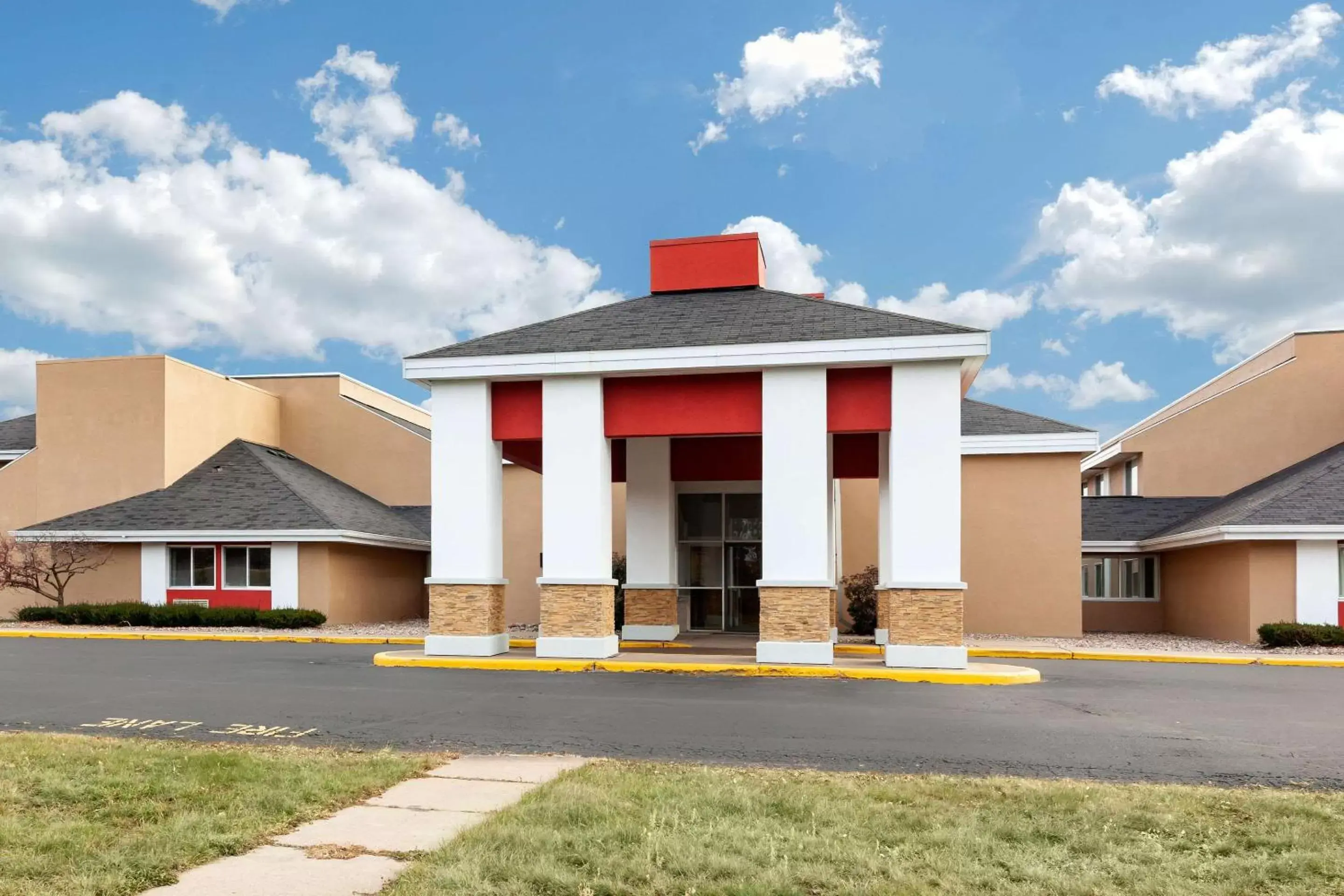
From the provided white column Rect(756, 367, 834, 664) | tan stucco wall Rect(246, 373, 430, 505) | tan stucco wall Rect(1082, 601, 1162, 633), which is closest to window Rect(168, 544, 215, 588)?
tan stucco wall Rect(246, 373, 430, 505)

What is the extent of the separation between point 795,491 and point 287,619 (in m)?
15.6

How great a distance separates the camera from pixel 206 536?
87.9 feet

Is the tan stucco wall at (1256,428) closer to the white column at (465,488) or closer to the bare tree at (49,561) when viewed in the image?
the white column at (465,488)

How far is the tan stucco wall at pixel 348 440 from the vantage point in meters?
34.2

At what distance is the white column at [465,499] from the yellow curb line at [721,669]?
0.79 m

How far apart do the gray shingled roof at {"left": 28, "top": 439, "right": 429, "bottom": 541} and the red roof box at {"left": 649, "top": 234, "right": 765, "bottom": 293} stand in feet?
38.8

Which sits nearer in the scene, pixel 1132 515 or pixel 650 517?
pixel 650 517

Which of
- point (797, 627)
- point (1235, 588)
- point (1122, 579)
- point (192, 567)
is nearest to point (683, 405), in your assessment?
point (797, 627)

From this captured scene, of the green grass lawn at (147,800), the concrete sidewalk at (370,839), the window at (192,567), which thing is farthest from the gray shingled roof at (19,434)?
the concrete sidewalk at (370,839)

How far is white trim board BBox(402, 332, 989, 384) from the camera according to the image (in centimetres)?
1661

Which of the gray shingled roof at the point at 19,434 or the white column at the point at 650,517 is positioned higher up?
the gray shingled roof at the point at 19,434

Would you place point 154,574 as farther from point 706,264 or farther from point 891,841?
point 891,841

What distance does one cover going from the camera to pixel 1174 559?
27.3 metres

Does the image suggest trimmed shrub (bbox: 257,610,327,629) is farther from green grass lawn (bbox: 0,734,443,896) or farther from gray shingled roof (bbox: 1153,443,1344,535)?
gray shingled roof (bbox: 1153,443,1344,535)
